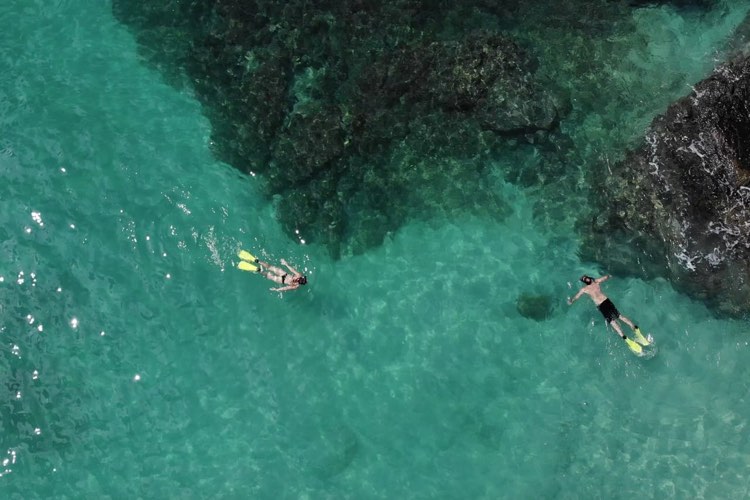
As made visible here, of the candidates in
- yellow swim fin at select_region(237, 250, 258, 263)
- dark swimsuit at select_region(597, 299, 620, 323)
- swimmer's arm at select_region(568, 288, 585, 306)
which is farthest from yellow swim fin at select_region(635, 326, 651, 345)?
yellow swim fin at select_region(237, 250, 258, 263)

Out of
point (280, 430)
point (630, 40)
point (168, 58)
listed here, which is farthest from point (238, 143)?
point (630, 40)

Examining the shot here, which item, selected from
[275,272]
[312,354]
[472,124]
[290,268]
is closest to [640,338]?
[472,124]

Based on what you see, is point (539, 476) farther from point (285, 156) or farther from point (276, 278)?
point (285, 156)

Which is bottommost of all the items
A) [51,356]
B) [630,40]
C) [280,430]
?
[51,356]

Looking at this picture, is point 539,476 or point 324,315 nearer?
point 539,476

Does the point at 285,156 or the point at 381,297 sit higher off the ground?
the point at 285,156

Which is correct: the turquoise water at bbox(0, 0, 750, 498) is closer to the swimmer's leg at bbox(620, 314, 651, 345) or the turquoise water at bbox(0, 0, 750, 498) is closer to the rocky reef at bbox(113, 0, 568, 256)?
the swimmer's leg at bbox(620, 314, 651, 345)
